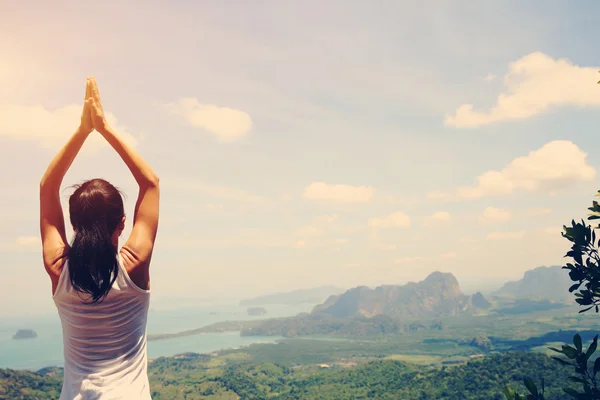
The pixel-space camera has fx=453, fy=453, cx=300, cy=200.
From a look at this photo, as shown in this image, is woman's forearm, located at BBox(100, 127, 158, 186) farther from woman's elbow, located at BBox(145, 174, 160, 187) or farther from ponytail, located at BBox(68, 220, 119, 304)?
ponytail, located at BBox(68, 220, 119, 304)

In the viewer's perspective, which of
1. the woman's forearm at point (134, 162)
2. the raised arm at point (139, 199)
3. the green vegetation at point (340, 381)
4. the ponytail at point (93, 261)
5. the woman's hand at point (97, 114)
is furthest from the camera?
the green vegetation at point (340, 381)

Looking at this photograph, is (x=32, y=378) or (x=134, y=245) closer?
(x=134, y=245)

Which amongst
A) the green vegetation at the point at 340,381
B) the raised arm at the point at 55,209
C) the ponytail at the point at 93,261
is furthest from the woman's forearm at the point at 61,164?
the green vegetation at the point at 340,381

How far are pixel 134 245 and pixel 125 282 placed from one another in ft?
0.57

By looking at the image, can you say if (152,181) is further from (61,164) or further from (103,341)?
(103,341)

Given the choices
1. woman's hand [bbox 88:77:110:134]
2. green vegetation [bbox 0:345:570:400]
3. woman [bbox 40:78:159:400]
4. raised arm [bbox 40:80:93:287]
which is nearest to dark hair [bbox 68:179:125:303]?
woman [bbox 40:78:159:400]

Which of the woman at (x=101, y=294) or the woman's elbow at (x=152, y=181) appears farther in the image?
the woman's elbow at (x=152, y=181)

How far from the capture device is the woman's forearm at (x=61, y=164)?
217 cm

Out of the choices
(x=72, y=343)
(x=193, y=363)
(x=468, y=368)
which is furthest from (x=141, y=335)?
(x=193, y=363)

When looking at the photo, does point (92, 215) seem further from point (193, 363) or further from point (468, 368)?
point (193, 363)

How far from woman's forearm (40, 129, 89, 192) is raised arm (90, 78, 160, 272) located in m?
0.12

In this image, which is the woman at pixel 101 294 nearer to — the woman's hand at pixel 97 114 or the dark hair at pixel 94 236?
the dark hair at pixel 94 236

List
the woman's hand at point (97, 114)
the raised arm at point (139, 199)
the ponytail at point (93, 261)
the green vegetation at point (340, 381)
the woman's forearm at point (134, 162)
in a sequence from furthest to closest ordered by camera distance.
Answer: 1. the green vegetation at point (340, 381)
2. the woman's hand at point (97, 114)
3. the woman's forearm at point (134, 162)
4. the raised arm at point (139, 199)
5. the ponytail at point (93, 261)

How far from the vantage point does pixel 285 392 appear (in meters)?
138
